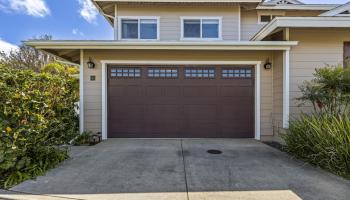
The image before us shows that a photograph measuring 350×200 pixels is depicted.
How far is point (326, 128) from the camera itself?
4238mm

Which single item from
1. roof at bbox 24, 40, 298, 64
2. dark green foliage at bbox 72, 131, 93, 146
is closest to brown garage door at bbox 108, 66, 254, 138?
Answer: dark green foliage at bbox 72, 131, 93, 146

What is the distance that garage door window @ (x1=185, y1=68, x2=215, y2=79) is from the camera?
7.11m

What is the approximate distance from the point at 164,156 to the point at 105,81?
337cm

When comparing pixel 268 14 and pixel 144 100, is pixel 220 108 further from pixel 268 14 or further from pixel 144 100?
pixel 268 14

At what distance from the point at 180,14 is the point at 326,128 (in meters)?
6.61

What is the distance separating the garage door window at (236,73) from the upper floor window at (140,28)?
3.19 meters

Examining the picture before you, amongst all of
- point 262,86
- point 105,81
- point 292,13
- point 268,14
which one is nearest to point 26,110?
point 105,81

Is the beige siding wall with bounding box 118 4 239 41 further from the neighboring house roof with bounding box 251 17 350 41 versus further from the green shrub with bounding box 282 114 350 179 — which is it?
the green shrub with bounding box 282 114 350 179

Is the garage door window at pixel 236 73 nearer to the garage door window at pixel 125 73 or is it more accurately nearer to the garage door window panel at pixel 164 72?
the garage door window panel at pixel 164 72

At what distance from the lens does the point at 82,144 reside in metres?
6.44

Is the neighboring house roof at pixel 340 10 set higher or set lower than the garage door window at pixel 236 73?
higher

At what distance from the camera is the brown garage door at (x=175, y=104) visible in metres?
7.06

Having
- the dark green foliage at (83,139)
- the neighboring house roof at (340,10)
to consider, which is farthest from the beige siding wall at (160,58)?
the neighboring house roof at (340,10)

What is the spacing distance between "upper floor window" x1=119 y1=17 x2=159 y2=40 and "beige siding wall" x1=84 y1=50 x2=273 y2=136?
1.90m
